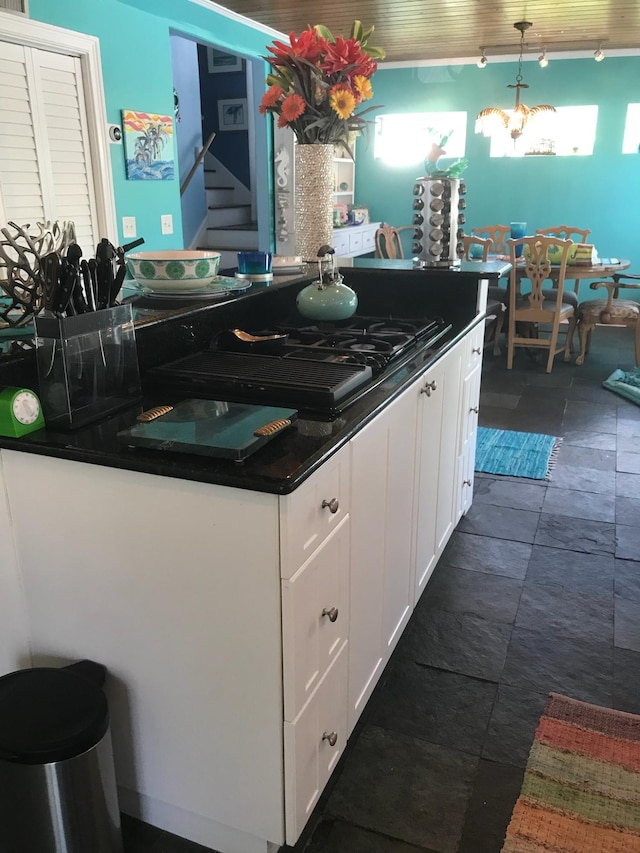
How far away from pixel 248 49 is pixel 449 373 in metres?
3.93

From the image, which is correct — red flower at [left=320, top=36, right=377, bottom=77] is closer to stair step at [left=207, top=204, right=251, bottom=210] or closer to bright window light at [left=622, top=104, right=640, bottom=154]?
stair step at [left=207, top=204, right=251, bottom=210]

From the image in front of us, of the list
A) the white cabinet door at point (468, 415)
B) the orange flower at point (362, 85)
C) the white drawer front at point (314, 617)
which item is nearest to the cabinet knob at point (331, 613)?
the white drawer front at point (314, 617)

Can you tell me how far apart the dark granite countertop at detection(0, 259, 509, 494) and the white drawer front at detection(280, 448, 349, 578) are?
43 millimetres

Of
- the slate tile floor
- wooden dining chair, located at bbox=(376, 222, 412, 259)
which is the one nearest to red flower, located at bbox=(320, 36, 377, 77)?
the slate tile floor

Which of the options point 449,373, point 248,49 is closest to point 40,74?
point 248,49

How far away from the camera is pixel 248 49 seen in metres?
5.13

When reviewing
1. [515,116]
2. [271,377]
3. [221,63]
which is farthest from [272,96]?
[221,63]

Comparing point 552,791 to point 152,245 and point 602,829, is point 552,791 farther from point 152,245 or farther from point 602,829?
point 152,245

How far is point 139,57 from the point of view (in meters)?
3.97

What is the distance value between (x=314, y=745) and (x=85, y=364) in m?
0.88

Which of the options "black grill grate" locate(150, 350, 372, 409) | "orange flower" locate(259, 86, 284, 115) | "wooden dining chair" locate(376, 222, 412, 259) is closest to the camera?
"black grill grate" locate(150, 350, 372, 409)

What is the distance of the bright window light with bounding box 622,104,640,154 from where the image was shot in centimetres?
658

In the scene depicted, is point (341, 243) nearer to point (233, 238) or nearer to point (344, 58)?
point (233, 238)

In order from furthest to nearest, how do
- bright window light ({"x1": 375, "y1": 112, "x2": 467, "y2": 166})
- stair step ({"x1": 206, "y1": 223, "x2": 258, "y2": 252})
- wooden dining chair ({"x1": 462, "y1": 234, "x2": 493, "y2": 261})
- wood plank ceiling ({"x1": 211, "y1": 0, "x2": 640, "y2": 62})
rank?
bright window light ({"x1": 375, "y1": 112, "x2": 467, "y2": 166})
stair step ({"x1": 206, "y1": 223, "x2": 258, "y2": 252})
wooden dining chair ({"x1": 462, "y1": 234, "x2": 493, "y2": 261})
wood plank ceiling ({"x1": 211, "y1": 0, "x2": 640, "y2": 62})
